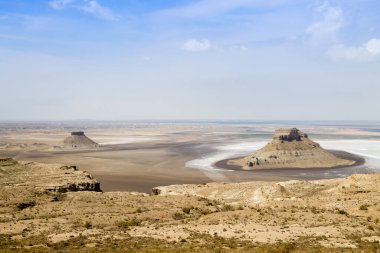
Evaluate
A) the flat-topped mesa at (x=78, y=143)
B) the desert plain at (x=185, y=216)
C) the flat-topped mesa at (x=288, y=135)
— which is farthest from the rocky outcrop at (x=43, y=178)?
the flat-topped mesa at (x=78, y=143)

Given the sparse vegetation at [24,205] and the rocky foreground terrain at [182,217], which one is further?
the sparse vegetation at [24,205]

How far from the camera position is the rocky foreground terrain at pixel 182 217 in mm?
23875

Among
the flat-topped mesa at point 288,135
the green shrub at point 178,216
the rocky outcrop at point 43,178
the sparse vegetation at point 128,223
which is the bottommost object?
the green shrub at point 178,216

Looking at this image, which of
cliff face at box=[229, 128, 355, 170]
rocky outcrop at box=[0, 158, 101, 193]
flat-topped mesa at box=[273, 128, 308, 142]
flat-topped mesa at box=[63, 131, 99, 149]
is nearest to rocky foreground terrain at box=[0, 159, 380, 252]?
rocky outcrop at box=[0, 158, 101, 193]

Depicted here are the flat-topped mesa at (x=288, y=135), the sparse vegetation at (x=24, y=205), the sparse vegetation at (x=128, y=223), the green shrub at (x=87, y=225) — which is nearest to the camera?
the green shrub at (x=87, y=225)

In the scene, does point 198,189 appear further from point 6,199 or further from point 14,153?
point 14,153

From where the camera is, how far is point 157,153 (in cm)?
13288

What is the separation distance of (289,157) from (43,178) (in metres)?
74.7

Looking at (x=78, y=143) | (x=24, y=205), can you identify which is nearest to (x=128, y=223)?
(x=24, y=205)

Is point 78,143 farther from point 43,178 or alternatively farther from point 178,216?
point 178,216

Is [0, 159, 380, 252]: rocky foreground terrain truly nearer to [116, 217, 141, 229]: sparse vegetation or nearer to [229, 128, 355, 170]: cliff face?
[116, 217, 141, 229]: sparse vegetation

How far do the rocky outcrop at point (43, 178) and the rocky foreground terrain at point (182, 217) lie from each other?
102 mm

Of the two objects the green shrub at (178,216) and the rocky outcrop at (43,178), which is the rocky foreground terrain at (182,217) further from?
the rocky outcrop at (43,178)

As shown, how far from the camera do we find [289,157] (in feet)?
355
